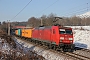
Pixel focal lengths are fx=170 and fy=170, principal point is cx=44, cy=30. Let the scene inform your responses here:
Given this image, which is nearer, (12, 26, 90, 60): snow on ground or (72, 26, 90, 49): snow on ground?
(12, 26, 90, 60): snow on ground

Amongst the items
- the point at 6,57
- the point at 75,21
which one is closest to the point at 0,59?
the point at 6,57

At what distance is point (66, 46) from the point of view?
1898 centimetres

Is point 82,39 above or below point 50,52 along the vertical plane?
below

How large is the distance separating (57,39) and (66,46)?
50.5 inches

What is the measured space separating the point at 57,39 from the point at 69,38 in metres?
1.38

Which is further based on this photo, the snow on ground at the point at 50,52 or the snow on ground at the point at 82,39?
the snow on ground at the point at 82,39

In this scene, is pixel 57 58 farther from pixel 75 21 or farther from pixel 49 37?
pixel 75 21

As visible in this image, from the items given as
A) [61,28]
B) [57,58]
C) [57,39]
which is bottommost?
[57,58]

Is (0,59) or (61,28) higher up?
(61,28)

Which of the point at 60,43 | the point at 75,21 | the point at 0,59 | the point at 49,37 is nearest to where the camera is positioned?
the point at 0,59

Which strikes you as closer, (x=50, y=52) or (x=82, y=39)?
(x=50, y=52)

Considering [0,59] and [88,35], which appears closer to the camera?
[0,59]

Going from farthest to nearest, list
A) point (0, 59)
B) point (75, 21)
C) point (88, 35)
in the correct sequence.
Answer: point (75, 21), point (88, 35), point (0, 59)

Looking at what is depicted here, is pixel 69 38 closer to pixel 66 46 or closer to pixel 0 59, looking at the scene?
pixel 66 46
